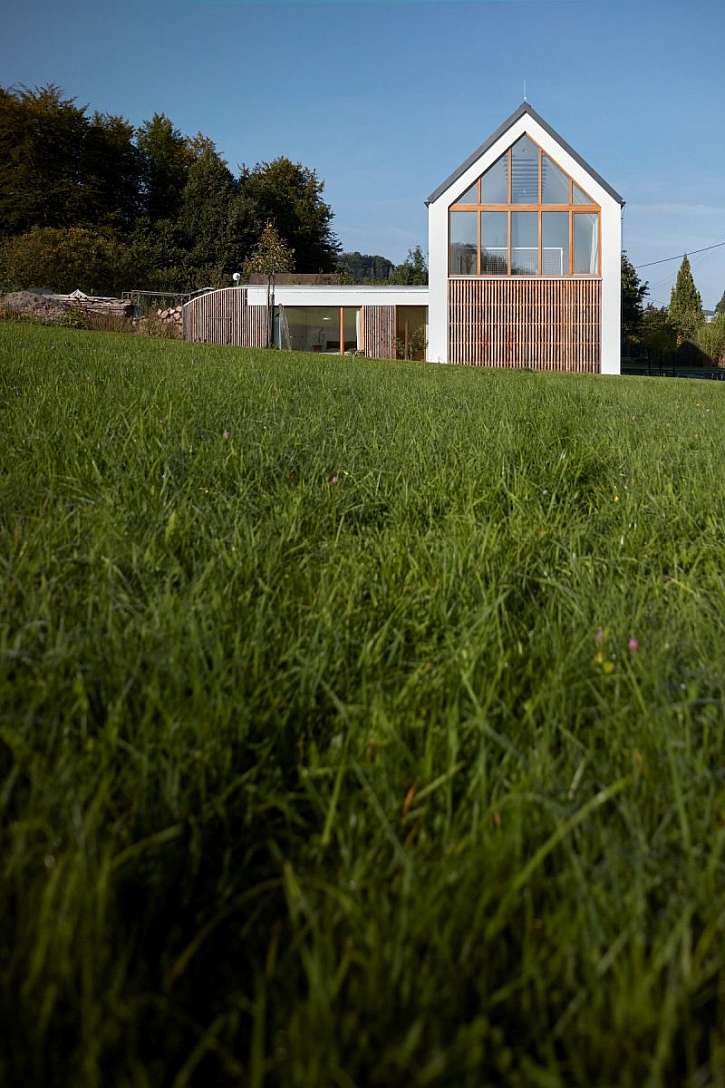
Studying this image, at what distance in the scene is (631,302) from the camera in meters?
54.8

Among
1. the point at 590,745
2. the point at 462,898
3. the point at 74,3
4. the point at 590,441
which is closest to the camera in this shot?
the point at 462,898

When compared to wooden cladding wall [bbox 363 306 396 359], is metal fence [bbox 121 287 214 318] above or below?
above

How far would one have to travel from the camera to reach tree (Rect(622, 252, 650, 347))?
158ft

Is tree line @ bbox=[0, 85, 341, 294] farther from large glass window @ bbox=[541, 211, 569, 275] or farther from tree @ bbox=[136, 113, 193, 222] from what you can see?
large glass window @ bbox=[541, 211, 569, 275]

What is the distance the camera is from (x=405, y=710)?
165 cm

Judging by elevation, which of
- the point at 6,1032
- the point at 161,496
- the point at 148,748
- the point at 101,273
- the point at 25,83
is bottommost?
the point at 6,1032

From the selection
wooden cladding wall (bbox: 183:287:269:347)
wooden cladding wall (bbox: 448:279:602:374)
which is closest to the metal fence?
wooden cladding wall (bbox: 183:287:269:347)

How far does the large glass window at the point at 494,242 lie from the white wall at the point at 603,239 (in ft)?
3.59

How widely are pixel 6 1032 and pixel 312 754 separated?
63cm

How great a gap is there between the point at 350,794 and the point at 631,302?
57.8 m

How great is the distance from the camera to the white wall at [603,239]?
1009 inches

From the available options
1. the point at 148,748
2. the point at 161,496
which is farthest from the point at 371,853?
the point at 161,496

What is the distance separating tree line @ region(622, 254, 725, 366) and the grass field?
42.6 meters

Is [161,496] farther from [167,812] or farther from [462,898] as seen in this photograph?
[462,898]
